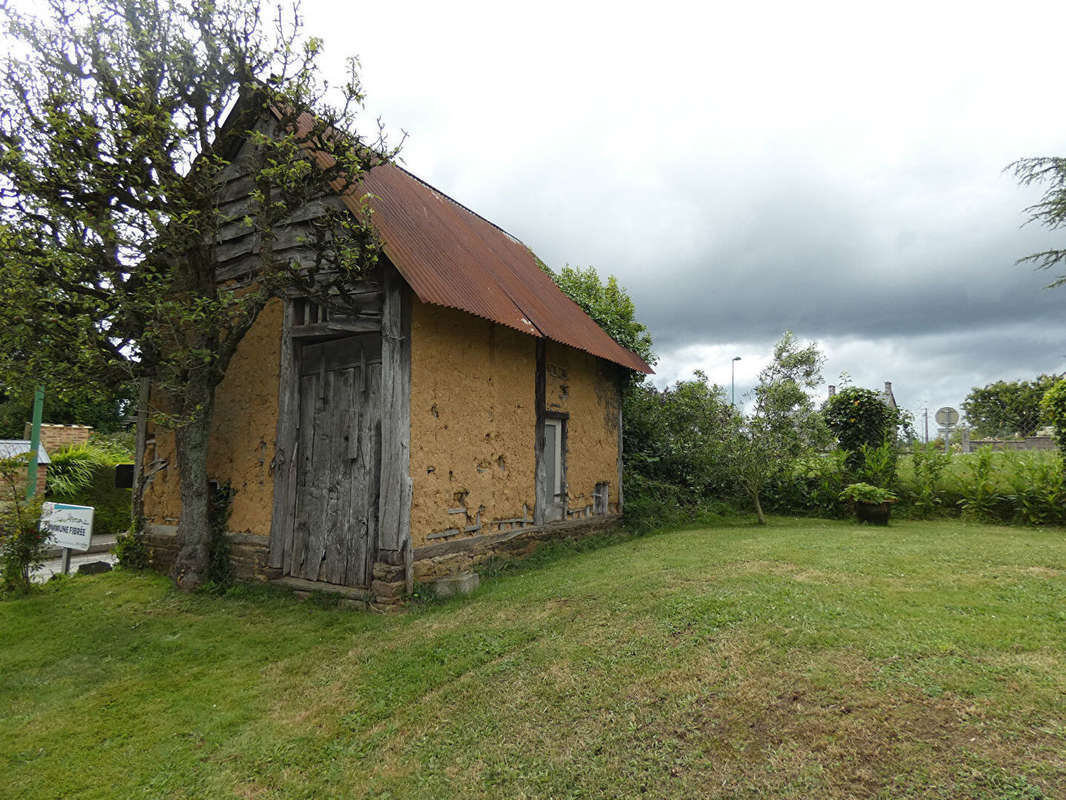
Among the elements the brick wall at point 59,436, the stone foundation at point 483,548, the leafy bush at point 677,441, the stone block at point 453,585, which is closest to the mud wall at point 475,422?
the stone foundation at point 483,548

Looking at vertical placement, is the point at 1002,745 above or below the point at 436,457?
below

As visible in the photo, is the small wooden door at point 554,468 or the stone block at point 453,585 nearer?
the stone block at point 453,585

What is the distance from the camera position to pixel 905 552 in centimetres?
745

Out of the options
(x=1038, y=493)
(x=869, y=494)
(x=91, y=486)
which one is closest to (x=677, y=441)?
A: (x=869, y=494)

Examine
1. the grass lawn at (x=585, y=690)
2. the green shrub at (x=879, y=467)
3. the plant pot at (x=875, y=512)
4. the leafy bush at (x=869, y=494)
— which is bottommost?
the grass lawn at (x=585, y=690)

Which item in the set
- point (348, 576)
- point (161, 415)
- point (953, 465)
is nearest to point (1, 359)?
point (161, 415)

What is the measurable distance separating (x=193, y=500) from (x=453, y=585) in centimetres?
364

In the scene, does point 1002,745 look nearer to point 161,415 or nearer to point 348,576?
point 348,576

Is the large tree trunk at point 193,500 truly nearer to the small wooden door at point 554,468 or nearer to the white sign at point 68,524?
the white sign at point 68,524

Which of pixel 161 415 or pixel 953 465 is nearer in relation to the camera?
pixel 161 415

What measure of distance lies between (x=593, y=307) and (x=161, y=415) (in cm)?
1143

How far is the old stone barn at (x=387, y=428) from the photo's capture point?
22.8ft

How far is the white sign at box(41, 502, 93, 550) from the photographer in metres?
7.97

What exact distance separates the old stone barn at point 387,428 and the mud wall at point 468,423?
1.0 inches
